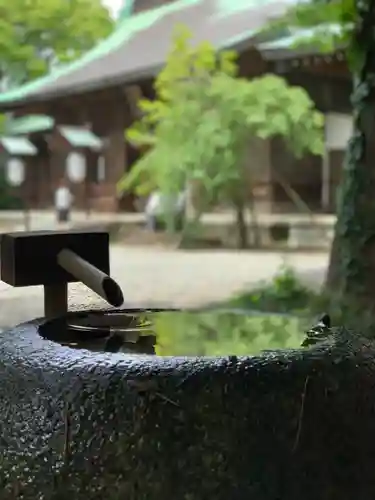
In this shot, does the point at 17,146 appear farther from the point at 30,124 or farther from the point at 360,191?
the point at 360,191

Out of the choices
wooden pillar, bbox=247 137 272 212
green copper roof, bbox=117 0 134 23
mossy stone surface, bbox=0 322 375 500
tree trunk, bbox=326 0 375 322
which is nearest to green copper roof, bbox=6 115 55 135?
green copper roof, bbox=117 0 134 23

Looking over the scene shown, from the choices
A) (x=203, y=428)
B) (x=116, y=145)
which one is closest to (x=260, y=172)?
(x=116, y=145)

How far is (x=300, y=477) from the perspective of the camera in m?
0.32

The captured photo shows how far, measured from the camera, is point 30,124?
3.51 metres

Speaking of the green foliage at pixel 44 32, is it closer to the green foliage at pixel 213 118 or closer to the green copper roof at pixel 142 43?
the green copper roof at pixel 142 43

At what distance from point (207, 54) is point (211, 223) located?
0.70 meters

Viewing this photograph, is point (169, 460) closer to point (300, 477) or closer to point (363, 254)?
point (300, 477)

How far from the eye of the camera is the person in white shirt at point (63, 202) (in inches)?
125

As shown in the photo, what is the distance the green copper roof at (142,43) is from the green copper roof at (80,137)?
0.20 m

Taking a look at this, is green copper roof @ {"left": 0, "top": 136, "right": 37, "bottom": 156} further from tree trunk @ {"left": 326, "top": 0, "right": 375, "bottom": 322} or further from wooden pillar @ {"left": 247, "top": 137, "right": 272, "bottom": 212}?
tree trunk @ {"left": 326, "top": 0, "right": 375, "bottom": 322}

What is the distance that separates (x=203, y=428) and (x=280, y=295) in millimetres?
2207

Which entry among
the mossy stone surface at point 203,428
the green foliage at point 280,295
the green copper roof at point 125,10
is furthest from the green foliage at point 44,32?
the mossy stone surface at point 203,428

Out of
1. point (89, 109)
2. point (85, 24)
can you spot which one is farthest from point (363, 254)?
point (89, 109)

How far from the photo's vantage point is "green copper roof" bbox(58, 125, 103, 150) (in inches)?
137
